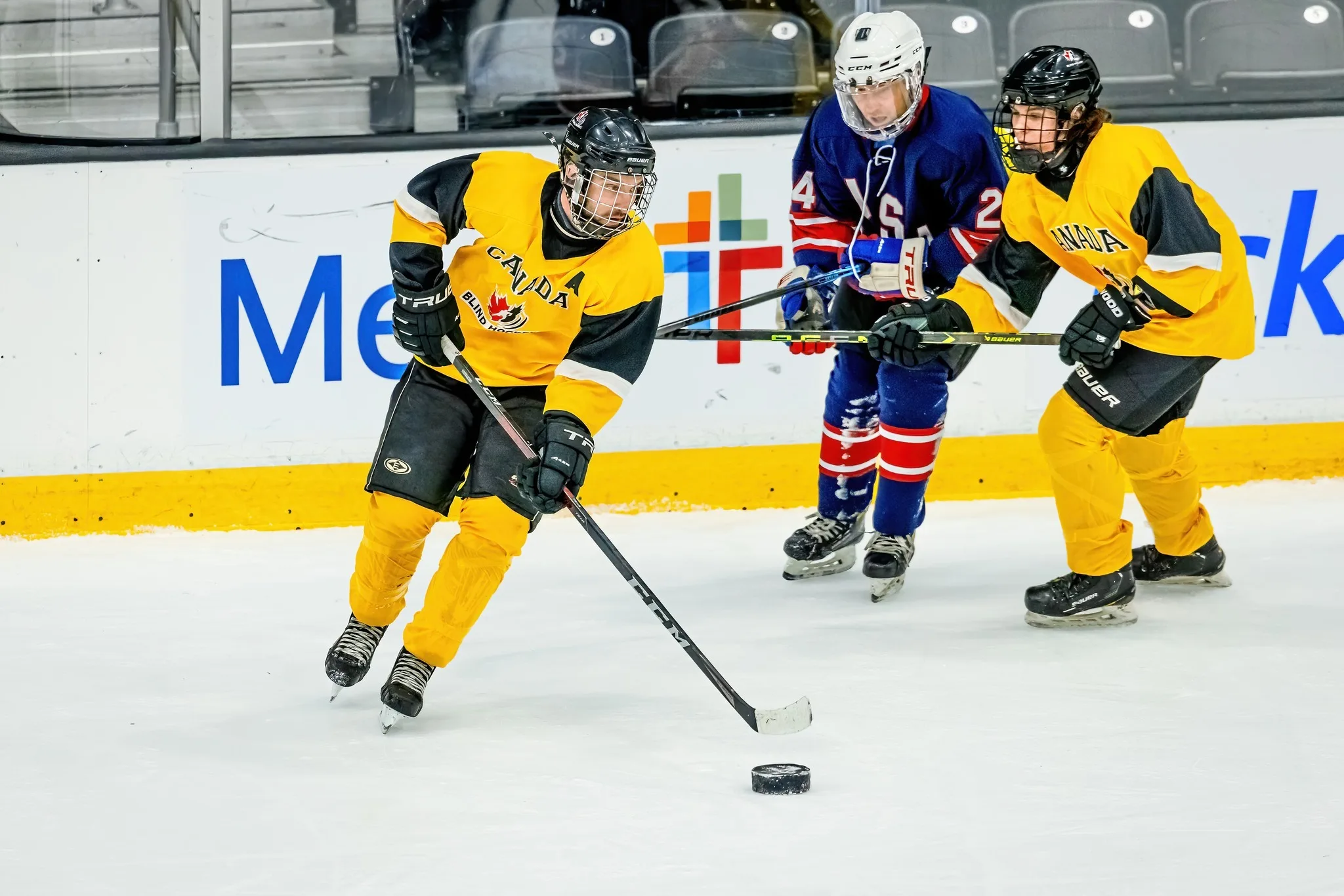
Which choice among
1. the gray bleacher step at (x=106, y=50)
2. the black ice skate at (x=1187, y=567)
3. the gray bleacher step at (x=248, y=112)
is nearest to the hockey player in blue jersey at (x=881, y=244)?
the black ice skate at (x=1187, y=567)

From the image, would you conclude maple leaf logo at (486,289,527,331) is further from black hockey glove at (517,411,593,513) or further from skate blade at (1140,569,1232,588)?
skate blade at (1140,569,1232,588)

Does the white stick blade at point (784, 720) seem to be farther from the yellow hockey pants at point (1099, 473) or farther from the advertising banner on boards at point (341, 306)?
the advertising banner on boards at point (341, 306)

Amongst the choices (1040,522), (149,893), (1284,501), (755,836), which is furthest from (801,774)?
(1284,501)

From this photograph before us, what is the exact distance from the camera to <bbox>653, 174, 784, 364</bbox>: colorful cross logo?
4.16m

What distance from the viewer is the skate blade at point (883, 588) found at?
3.33m

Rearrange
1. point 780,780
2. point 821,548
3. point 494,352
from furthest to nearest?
point 821,548 → point 494,352 → point 780,780

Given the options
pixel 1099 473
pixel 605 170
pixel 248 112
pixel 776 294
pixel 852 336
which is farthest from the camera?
pixel 248 112

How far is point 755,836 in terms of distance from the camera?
1.99 metres

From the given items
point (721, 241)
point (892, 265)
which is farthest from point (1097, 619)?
point (721, 241)

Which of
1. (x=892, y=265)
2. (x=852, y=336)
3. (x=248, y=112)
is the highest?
(x=248, y=112)

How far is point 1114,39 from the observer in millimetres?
4395

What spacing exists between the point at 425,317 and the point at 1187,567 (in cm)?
178

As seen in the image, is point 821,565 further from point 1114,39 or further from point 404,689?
point 1114,39

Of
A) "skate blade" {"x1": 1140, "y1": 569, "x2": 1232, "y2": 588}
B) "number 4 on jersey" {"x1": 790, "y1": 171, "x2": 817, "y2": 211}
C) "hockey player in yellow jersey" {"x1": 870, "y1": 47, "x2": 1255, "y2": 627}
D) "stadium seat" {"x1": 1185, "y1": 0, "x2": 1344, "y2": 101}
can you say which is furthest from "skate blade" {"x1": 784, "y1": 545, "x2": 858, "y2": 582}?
"stadium seat" {"x1": 1185, "y1": 0, "x2": 1344, "y2": 101}
